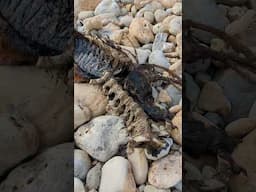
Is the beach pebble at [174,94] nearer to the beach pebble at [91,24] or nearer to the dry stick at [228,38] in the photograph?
the beach pebble at [91,24]

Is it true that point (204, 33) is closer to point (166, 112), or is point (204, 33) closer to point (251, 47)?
point (251, 47)

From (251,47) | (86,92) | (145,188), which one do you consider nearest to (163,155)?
(145,188)

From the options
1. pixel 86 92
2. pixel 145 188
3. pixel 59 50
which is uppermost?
pixel 59 50

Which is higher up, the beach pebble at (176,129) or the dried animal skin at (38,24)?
the dried animal skin at (38,24)

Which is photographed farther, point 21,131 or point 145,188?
point 21,131

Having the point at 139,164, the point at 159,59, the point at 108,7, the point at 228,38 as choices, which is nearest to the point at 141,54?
the point at 159,59

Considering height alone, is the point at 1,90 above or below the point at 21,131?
above

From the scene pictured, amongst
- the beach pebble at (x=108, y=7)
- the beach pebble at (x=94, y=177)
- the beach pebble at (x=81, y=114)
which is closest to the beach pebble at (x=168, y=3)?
the beach pebble at (x=108, y=7)
